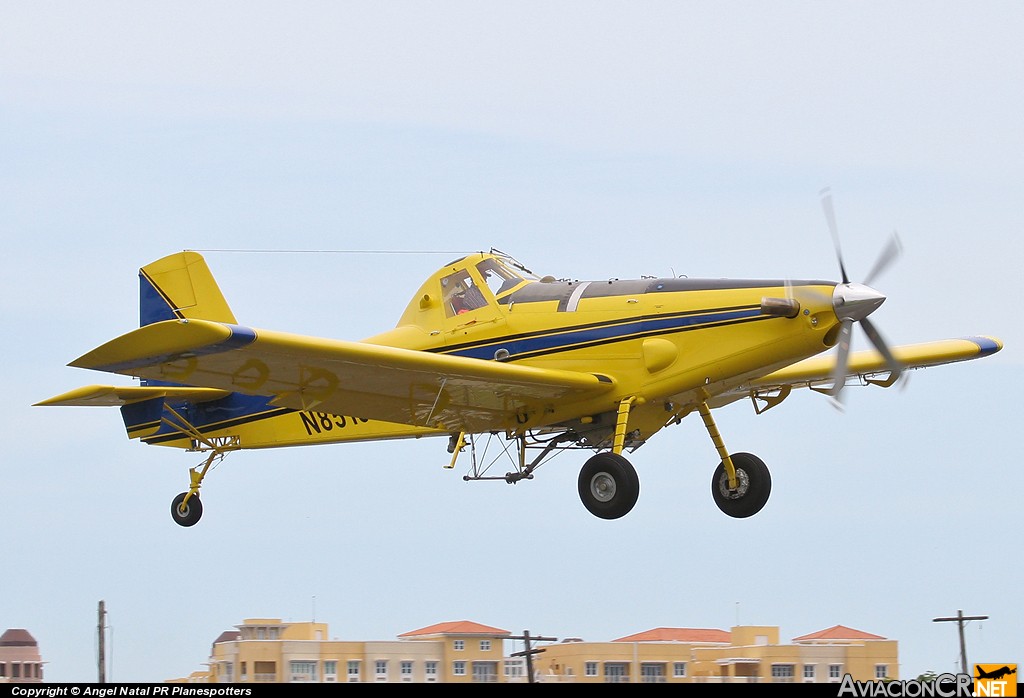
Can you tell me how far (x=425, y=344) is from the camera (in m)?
21.1

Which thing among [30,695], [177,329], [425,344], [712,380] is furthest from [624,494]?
[30,695]

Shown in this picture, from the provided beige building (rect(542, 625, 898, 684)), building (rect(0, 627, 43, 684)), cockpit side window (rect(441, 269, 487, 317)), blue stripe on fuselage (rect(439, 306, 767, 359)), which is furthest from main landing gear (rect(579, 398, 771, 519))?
building (rect(0, 627, 43, 684))

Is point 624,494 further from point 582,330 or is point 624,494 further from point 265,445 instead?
A: point 265,445

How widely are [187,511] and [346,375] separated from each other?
302 inches

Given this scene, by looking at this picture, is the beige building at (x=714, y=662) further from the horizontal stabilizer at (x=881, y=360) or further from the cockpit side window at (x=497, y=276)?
the cockpit side window at (x=497, y=276)

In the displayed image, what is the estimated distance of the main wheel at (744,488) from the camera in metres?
20.4

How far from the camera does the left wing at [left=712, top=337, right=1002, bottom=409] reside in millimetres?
21828

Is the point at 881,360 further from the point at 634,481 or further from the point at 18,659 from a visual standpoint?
the point at 18,659

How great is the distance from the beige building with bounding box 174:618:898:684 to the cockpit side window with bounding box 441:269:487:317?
27.3 ft

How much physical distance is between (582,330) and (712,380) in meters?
1.89

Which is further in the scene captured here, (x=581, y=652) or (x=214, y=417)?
(x=581, y=652)

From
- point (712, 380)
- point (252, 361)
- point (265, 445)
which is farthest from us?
point (265, 445)

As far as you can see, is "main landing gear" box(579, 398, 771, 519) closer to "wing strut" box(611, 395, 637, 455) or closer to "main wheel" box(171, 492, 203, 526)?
"wing strut" box(611, 395, 637, 455)

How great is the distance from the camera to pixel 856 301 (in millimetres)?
18547
